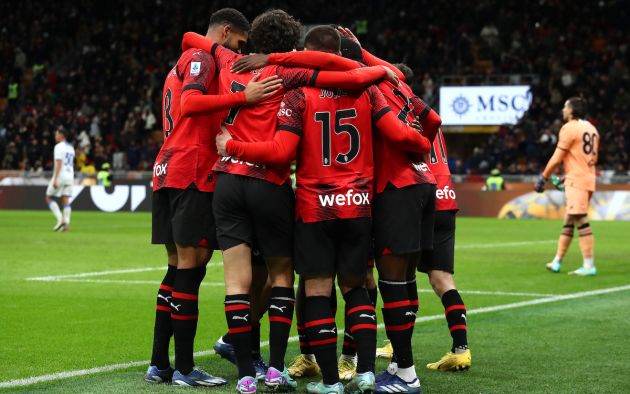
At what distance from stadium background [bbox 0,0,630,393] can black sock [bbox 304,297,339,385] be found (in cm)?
67

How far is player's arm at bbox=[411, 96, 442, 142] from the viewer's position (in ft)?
20.6

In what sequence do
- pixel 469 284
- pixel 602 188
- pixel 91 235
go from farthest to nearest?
pixel 602 188 < pixel 91 235 < pixel 469 284

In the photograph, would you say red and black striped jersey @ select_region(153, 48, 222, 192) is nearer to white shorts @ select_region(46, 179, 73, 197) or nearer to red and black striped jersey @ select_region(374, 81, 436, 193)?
red and black striped jersey @ select_region(374, 81, 436, 193)

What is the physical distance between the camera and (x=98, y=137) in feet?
124

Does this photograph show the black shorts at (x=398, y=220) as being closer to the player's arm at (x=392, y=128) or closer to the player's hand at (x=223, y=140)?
the player's arm at (x=392, y=128)

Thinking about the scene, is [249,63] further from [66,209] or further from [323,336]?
[66,209]

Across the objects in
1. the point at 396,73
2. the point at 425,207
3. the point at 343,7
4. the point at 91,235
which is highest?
the point at 343,7

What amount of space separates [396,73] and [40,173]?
27.0m

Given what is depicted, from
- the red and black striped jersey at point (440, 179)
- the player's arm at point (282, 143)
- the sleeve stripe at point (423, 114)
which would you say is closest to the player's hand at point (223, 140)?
the player's arm at point (282, 143)

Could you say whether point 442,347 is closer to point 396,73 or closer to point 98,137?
point 396,73

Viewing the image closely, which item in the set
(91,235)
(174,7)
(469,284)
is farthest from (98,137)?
(469,284)

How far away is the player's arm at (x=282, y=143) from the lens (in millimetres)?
5617

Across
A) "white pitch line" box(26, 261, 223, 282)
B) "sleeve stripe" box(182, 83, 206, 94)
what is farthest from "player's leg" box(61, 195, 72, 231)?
"sleeve stripe" box(182, 83, 206, 94)

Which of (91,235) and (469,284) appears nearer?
(469,284)
